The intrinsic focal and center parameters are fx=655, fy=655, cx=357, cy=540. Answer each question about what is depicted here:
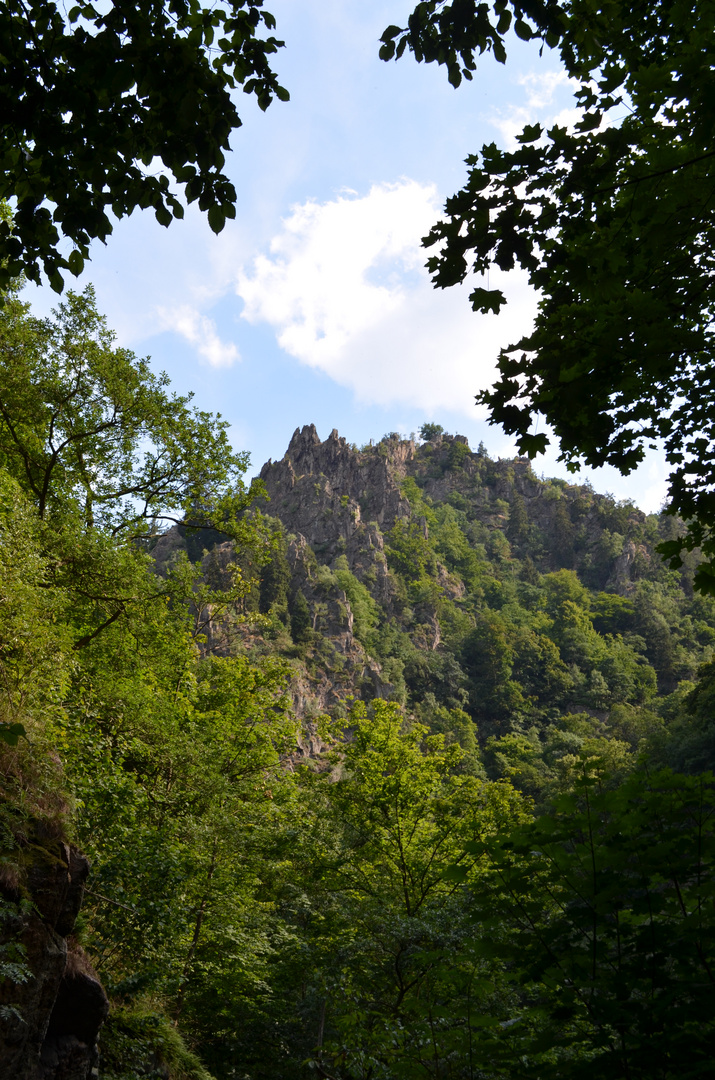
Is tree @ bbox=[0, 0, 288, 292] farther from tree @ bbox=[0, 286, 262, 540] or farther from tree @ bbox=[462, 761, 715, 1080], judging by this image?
tree @ bbox=[0, 286, 262, 540]

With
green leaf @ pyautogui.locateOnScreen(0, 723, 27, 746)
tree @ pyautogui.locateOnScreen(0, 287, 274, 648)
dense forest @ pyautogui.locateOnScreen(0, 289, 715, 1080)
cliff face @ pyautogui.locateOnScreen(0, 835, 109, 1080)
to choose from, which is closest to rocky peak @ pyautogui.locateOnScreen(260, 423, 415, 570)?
dense forest @ pyautogui.locateOnScreen(0, 289, 715, 1080)

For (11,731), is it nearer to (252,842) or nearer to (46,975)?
(46,975)

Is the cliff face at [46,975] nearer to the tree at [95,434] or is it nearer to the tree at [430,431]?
the tree at [95,434]

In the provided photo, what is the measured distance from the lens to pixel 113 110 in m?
3.29

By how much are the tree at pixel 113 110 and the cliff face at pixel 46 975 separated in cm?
488

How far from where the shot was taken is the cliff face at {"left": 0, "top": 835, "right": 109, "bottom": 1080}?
522cm

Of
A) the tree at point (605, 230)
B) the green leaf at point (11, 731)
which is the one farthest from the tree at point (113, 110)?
the green leaf at point (11, 731)

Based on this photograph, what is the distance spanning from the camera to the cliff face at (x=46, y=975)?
522cm

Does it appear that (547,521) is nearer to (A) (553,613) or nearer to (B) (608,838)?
(A) (553,613)

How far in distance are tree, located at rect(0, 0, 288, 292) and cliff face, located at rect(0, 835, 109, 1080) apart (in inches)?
192

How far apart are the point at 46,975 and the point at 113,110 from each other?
21.7ft

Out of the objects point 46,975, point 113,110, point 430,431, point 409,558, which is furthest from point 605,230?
point 430,431

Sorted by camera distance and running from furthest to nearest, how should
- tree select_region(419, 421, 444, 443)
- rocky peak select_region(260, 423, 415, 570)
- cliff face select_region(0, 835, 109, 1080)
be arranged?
tree select_region(419, 421, 444, 443), rocky peak select_region(260, 423, 415, 570), cliff face select_region(0, 835, 109, 1080)

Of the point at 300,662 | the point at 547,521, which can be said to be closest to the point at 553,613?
the point at 547,521
